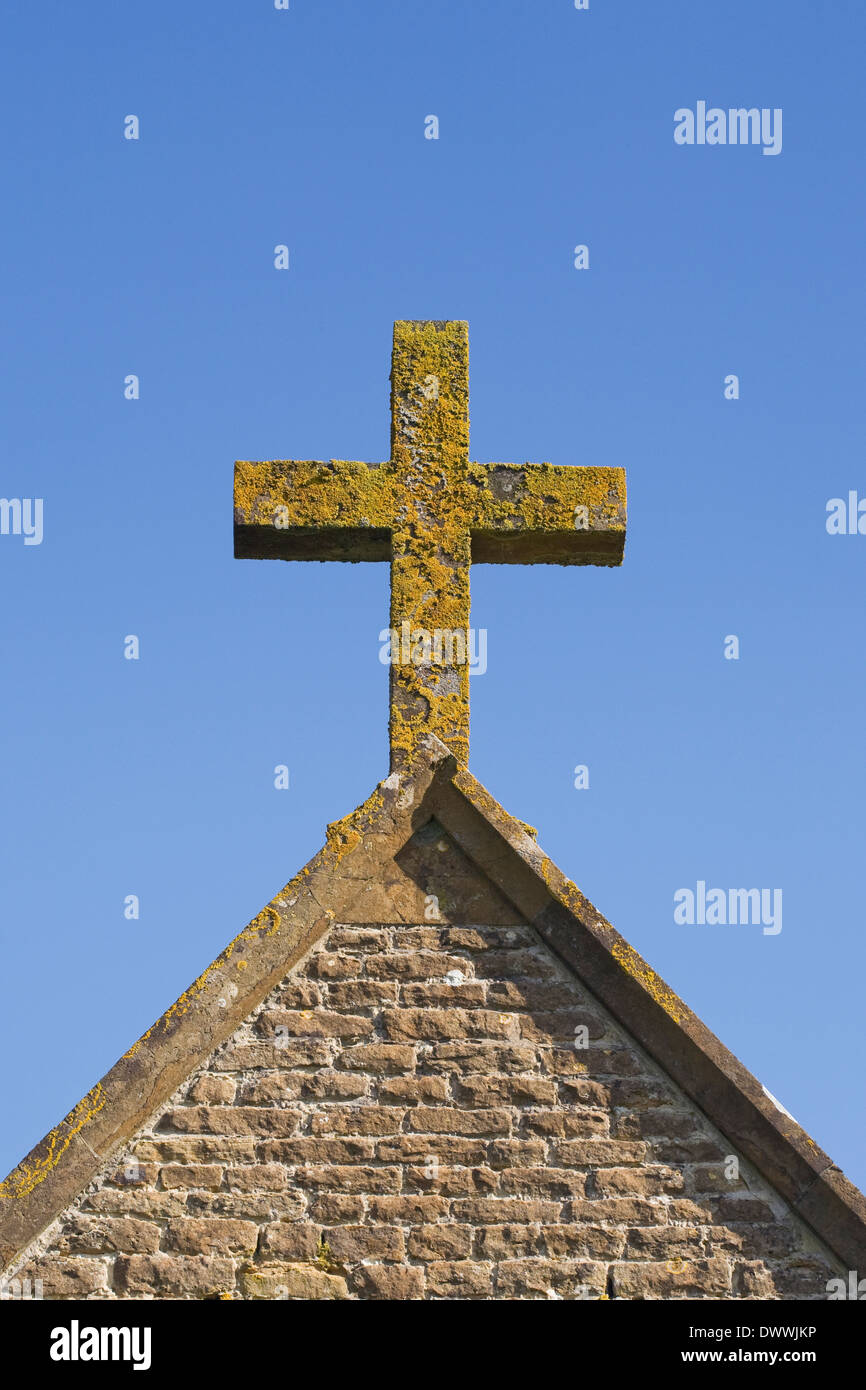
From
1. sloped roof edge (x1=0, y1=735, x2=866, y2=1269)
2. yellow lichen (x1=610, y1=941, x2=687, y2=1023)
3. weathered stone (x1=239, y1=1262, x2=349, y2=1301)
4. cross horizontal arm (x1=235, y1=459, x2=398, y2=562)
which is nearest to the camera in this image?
weathered stone (x1=239, y1=1262, x2=349, y2=1301)

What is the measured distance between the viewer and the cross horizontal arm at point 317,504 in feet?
21.5

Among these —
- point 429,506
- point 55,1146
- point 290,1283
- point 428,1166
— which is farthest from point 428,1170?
point 429,506

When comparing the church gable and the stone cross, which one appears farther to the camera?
the stone cross

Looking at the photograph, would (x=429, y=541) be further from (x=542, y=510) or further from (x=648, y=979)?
(x=648, y=979)

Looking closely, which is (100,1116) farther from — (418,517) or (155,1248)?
(418,517)

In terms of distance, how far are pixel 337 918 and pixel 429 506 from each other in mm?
1832

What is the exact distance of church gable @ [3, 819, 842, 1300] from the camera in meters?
5.30

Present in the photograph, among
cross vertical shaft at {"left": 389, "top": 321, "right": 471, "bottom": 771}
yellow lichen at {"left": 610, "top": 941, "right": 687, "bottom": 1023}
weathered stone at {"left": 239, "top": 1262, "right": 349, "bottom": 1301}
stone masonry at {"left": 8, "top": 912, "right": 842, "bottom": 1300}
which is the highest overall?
cross vertical shaft at {"left": 389, "top": 321, "right": 471, "bottom": 771}

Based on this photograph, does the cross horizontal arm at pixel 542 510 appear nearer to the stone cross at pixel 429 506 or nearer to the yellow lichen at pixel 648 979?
the stone cross at pixel 429 506

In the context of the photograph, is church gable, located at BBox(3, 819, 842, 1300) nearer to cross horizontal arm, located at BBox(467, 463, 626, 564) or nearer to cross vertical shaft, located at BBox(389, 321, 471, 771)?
cross vertical shaft, located at BBox(389, 321, 471, 771)

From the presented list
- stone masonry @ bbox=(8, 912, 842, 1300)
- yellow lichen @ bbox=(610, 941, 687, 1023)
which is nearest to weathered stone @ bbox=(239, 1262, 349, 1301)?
stone masonry @ bbox=(8, 912, 842, 1300)

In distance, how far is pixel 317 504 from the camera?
6.58 meters
